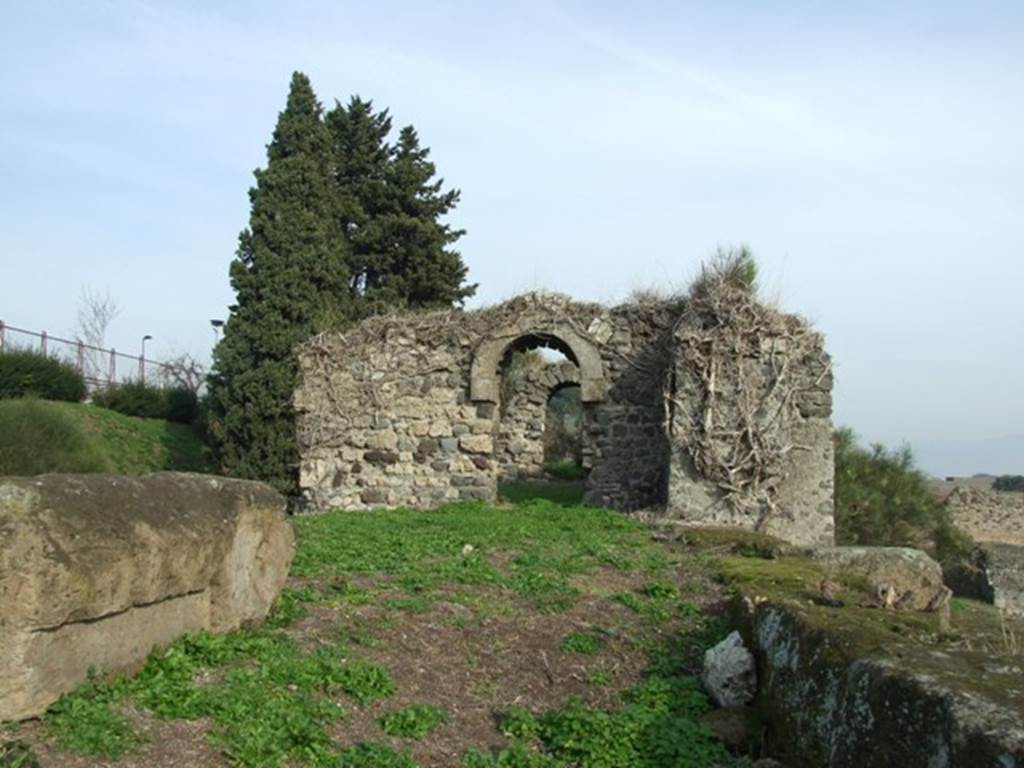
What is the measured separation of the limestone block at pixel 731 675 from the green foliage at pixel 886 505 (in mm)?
10802

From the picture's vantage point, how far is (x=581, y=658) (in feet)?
20.8

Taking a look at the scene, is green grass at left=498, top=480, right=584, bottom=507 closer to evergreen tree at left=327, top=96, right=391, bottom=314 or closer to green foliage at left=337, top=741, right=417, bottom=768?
evergreen tree at left=327, top=96, right=391, bottom=314

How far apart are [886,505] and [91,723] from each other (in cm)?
1478

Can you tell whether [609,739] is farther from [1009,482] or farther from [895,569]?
[1009,482]

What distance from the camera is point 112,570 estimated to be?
4820mm

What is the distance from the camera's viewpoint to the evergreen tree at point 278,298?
1623 cm

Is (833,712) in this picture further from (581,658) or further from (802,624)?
(581,658)

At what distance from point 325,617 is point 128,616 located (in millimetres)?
1804

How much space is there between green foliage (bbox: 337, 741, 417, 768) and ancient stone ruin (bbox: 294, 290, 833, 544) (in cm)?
845

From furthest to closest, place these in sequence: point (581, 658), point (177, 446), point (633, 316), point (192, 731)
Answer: point (177, 446)
point (633, 316)
point (581, 658)
point (192, 731)

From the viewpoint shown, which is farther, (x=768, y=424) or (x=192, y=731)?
(x=768, y=424)

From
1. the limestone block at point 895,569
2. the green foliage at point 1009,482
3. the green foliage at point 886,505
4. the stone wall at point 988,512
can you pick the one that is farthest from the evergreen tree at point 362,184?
the green foliage at point 1009,482

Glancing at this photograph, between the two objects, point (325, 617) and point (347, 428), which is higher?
point (347, 428)

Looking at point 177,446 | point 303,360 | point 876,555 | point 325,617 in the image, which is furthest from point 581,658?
point 177,446
